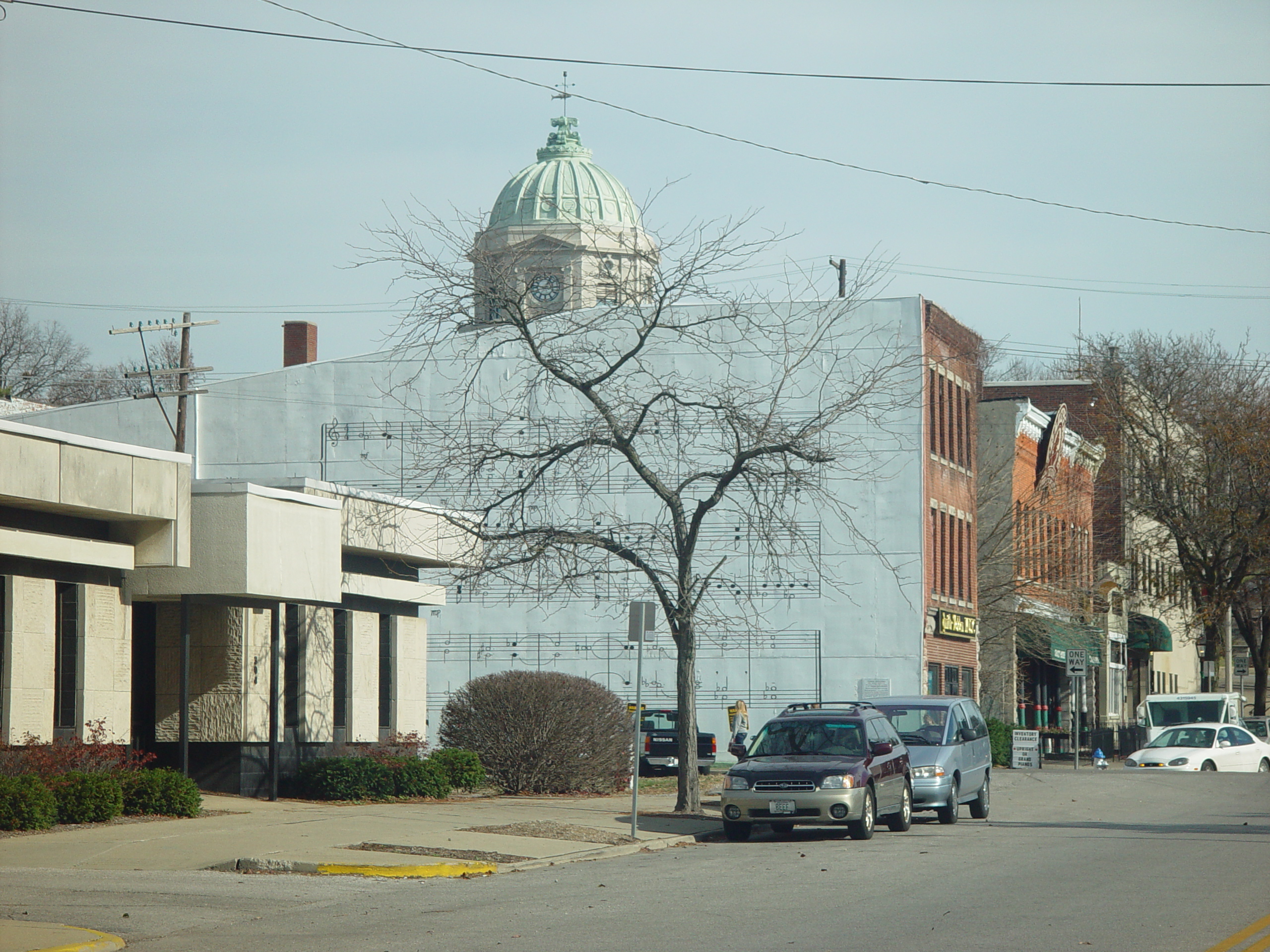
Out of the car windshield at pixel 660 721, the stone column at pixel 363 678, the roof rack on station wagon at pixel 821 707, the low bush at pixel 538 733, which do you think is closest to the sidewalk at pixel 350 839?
the roof rack on station wagon at pixel 821 707

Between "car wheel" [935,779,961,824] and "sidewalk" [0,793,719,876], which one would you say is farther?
"car wheel" [935,779,961,824]

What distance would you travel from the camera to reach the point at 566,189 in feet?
211

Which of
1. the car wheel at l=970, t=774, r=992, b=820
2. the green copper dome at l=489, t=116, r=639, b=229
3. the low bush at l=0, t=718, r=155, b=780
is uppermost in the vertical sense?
the green copper dome at l=489, t=116, r=639, b=229

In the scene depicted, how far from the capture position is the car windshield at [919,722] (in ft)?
74.6

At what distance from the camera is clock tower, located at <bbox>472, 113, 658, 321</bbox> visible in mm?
22859

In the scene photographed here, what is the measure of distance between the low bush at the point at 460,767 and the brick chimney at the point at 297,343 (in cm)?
2722

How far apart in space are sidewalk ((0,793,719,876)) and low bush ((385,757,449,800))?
0.82 metres

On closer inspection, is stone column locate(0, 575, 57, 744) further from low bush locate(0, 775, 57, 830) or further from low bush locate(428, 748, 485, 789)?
low bush locate(428, 748, 485, 789)

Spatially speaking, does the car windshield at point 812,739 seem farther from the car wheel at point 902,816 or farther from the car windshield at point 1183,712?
the car windshield at point 1183,712

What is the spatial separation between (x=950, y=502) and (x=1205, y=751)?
892 cm

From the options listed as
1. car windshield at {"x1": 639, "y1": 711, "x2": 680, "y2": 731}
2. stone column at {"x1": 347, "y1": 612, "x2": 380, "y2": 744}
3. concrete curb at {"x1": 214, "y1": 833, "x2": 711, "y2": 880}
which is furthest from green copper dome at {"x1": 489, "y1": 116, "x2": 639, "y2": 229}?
concrete curb at {"x1": 214, "y1": 833, "x2": 711, "y2": 880}

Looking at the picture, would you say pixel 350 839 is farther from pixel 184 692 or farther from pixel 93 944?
pixel 93 944

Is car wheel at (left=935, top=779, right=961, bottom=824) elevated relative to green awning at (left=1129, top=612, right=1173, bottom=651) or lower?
lower

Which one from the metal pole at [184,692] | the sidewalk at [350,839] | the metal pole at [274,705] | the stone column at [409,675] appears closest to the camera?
the sidewalk at [350,839]
